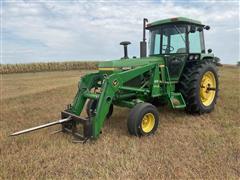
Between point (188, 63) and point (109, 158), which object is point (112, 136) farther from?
point (188, 63)

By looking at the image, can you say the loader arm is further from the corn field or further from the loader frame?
the corn field

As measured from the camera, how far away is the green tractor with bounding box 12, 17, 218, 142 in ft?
16.2

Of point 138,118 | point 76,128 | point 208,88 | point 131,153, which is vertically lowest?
point 131,153

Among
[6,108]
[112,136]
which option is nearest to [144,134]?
[112,136]

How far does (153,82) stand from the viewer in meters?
5.80

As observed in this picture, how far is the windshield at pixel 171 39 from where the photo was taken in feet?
20.7

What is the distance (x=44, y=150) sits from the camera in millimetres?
4289

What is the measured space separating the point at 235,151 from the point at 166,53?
3.08m

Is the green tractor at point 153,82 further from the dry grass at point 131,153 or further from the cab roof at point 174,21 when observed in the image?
the dry grass at point 131,153

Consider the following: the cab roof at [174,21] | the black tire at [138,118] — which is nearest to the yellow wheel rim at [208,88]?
the cab roof at [174,21]

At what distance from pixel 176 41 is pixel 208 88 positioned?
5.27ft

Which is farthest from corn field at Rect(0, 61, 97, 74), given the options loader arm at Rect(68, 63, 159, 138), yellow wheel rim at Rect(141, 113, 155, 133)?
yellow wheel rim at Rect(141, 113, 155, 133)

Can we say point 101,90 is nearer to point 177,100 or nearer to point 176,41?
point 177,100

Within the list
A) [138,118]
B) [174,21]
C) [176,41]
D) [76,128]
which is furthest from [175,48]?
[76,128]
